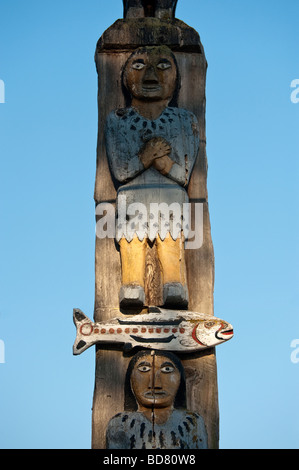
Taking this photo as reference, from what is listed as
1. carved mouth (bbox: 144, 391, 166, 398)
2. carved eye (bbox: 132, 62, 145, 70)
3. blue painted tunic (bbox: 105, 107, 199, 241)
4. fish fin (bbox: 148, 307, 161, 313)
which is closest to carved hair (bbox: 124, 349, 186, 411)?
carved mouth (bbox: 144, 391, 166, 398)

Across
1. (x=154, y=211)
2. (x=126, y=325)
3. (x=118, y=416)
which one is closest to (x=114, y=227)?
(x=154, y=211)

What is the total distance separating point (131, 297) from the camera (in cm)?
786

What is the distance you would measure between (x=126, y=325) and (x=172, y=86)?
7.06ft

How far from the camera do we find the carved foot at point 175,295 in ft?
25.7

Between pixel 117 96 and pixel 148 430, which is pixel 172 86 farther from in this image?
pixel 148 430

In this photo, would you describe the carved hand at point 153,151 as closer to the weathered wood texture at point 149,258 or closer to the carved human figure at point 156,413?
the weathered wood texture at point 149,258

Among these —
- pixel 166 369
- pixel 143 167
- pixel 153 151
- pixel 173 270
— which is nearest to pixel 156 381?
pixel 166 369

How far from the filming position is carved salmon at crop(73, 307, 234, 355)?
25.5ft

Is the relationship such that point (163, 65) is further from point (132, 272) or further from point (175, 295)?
point (175, 295)

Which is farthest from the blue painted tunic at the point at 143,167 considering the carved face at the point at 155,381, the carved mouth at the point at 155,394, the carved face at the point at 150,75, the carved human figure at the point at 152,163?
the carved mouth at the point at 155,394

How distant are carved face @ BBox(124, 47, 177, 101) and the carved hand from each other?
1.67ft

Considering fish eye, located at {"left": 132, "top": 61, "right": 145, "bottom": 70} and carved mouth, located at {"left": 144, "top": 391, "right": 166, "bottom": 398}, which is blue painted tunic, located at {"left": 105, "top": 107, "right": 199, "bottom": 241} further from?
carved mouth, located at {"left": 144, "top": 391, "right": 166, "bottom": 398}

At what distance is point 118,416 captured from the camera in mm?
7609

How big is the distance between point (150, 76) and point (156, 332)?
7.21ft
